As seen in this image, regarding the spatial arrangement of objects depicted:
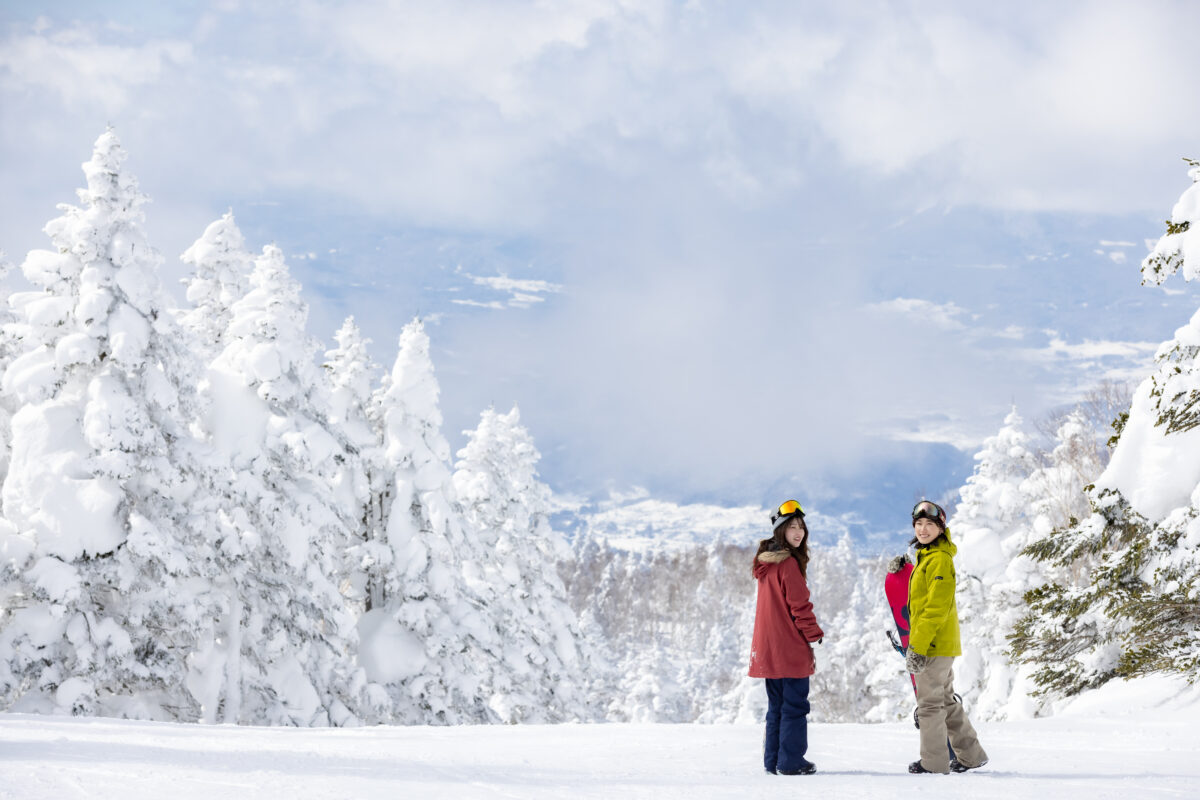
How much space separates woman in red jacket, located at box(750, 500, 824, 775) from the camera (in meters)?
7.01

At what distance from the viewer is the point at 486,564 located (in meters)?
29.7

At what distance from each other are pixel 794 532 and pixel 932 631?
124cm

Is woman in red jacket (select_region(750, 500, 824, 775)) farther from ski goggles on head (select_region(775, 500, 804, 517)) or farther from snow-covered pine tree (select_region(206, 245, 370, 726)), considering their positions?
snow-covered pine tree (select_region(206, 245, 370, 726))

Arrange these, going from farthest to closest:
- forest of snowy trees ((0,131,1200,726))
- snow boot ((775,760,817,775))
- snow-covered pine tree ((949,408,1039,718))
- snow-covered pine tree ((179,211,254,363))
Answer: snow-covered pine tree ((949,408,1039,718)), snow-covered pine tree ((179,211,254,363)), forest of snowy trees ((0,131,1200,726)), snow boot ((775,760,817,775))

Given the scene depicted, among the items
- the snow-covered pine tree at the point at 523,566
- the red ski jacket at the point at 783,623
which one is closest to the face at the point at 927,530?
the red ski jacket at the point at 783,623

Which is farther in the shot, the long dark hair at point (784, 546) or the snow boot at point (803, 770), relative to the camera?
the snow boot at point (803, 770)

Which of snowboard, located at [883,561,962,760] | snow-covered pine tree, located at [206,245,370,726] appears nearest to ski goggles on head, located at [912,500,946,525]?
snowboard, located at [883,561,962,760]

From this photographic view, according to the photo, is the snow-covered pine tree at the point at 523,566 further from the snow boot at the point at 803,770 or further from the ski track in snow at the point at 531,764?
the snow boot at the point at 803,770

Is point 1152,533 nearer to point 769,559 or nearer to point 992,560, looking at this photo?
point 769,559

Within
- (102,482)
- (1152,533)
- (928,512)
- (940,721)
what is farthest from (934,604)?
(102,482)

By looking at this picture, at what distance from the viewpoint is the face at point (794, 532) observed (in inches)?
280

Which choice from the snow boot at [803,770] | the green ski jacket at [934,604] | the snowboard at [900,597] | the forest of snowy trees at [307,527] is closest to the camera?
the green ski jacket at [934,604]

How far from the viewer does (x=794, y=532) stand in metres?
7.12

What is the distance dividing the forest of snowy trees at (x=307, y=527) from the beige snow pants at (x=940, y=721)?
7653mm
